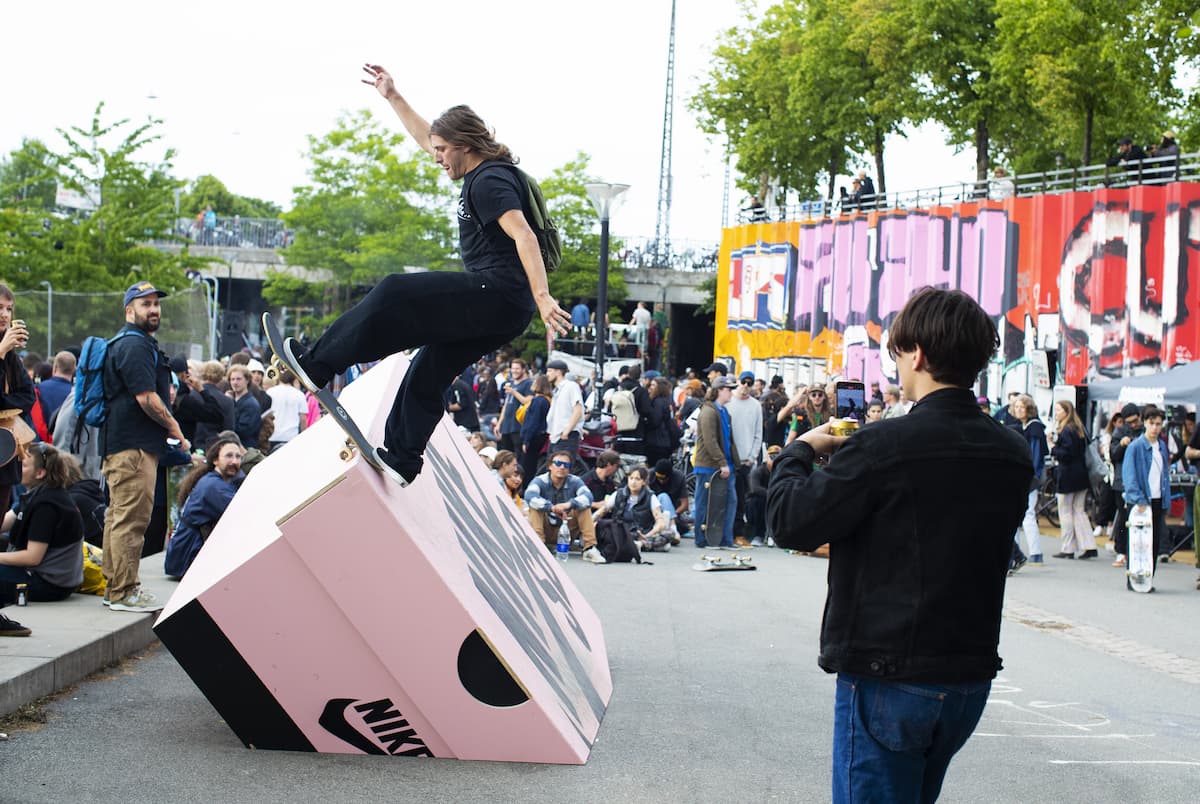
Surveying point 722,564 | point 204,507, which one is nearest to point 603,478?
point 722,564

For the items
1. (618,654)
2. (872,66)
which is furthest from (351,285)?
(618,654)

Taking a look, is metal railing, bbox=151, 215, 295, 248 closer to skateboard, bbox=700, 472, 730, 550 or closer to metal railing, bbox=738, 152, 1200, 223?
metal railing, bbox=738, 152, 1200, 223

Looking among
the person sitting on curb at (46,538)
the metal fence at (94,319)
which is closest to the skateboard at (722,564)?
the person sitting on curb at (46,538)

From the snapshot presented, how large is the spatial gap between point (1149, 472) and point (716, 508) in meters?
5.02

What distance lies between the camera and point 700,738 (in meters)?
6.47

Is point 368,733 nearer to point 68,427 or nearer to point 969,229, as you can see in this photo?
point 68,427

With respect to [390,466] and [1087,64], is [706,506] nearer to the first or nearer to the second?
[390,466]

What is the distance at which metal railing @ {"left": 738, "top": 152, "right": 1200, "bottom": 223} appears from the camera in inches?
966

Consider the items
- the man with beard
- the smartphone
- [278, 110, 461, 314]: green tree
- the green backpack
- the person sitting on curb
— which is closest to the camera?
the smartphone

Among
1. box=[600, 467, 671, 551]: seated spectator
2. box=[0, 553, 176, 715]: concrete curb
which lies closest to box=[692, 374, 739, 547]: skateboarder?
box=[600, 467, 671, 551]: seated spectator

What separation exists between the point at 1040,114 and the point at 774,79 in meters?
13.6

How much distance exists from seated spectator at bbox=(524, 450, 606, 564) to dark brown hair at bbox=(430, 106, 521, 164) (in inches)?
351

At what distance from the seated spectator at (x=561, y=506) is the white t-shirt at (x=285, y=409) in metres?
2.67

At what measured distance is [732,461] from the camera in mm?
16781
